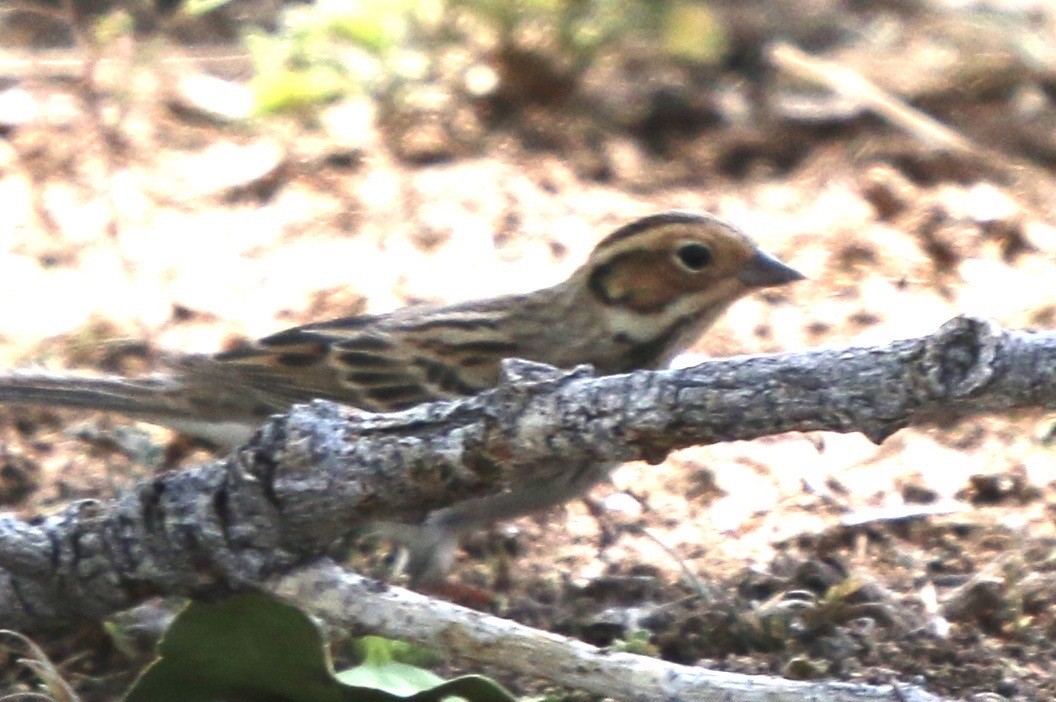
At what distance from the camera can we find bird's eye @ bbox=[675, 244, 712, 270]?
16.2 feet

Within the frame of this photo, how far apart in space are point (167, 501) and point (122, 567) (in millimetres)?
204

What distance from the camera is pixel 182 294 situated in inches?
245

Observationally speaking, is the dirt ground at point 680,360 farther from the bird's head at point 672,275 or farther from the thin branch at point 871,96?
the bird's head at point 672,275

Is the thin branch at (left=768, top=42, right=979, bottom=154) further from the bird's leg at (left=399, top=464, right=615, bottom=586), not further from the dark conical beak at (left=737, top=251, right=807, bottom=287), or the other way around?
the bird's leg at (left=399, top=464, right=615, bottom=586)

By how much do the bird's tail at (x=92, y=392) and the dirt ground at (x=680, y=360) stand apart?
0.60ft

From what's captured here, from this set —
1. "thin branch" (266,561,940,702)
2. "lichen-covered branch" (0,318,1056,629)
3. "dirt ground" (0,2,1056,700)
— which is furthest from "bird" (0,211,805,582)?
"thin branch" (266,561,940,702)

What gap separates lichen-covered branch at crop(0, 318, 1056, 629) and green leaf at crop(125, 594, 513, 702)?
85 mm

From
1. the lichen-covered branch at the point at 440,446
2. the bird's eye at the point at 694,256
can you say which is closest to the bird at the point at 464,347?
the bird's eye at the point at 694,256

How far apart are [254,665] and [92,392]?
1.66m

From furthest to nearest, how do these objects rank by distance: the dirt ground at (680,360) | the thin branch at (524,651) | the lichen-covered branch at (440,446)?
1. the dirt ground at (680,360)
2. the thin branch at (524,651)
3. the lichen-covered branch at (440,446)

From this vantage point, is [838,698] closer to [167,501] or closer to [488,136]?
[167,501]

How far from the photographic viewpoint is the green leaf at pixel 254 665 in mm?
3449

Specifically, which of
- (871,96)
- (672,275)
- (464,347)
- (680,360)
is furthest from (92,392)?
(871,96)

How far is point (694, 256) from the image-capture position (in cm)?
495
